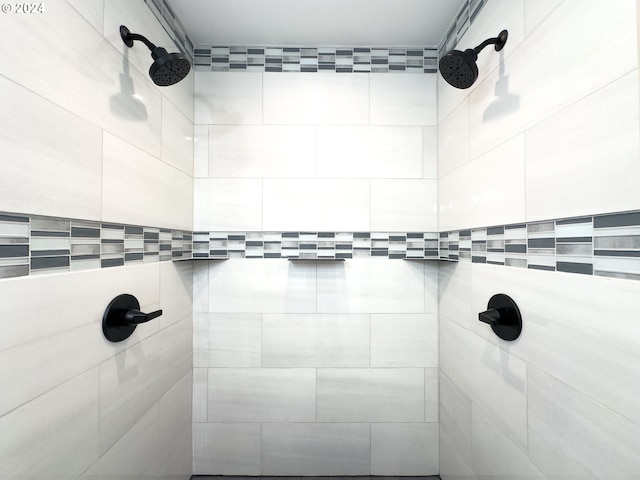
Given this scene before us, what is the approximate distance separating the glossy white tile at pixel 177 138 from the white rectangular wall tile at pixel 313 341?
2.84 ft

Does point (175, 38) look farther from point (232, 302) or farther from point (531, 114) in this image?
point (531, 114)

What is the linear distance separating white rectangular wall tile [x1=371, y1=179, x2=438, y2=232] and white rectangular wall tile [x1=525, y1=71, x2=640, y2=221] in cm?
69

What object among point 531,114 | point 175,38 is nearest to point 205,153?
point 175,38

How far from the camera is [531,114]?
35.5 inches

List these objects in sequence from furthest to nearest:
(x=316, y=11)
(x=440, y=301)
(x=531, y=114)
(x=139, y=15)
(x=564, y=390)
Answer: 1. (x=440, y=301)
2. (x=316, y=11)
3. (x=139, y=15)
4. (x=531, y=114)
5. (x=564, y=390)

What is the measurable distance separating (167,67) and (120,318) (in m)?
0.87

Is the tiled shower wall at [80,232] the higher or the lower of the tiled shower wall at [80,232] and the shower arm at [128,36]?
the lower

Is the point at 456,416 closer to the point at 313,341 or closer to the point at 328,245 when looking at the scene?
the point at 313,341

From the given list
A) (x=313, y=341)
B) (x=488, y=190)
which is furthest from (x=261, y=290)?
(x=488, y=190)

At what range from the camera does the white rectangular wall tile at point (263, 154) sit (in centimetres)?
159

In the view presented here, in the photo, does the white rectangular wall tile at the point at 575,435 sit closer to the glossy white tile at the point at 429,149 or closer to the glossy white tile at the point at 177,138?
the glossy white tile at the point at 429,149

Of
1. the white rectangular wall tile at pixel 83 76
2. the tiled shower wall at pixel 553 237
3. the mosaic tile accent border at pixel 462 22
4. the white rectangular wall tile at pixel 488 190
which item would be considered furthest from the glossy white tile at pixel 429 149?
the white rectangular wall tile at pixel 83 76

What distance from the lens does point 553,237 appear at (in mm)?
830

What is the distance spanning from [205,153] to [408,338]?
56.4 inches
